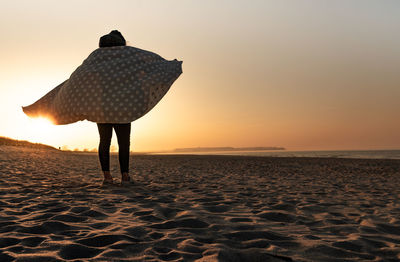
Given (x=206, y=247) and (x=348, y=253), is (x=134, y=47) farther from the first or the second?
(x=348, y=253)

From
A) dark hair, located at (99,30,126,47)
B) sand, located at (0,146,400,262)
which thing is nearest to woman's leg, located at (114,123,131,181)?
sand, located at (0,146,400,262)

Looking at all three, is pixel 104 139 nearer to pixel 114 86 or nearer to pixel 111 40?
pixel 114 86

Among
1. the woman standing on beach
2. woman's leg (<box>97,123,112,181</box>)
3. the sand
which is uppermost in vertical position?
the woman standing on beach

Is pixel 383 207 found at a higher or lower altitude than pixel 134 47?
lower

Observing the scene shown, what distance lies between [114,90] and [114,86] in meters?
0.07

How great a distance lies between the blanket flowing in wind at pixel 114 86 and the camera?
4.63 meters

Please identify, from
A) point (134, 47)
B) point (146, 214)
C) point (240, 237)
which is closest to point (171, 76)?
point (134, 47)

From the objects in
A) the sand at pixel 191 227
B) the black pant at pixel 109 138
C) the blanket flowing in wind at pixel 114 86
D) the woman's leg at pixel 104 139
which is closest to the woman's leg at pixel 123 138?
the black pant at pixel 109 138

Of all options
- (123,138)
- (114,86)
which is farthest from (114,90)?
(123,138)

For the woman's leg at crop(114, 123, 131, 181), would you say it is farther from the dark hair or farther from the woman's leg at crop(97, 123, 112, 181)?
the dark hair

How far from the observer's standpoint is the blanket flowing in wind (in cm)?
463

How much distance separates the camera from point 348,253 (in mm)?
2104

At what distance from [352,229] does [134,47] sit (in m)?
4.30

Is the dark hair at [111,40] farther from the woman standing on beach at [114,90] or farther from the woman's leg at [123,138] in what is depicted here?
the woman's leg at [123,138]
